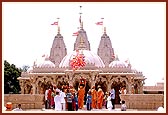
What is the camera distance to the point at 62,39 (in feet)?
136

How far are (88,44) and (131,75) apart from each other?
1368cm

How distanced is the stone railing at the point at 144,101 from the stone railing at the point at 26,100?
2.99 meters

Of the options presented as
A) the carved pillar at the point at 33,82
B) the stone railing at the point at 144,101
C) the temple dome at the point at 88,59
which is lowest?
the stone railing at the point at 144,101

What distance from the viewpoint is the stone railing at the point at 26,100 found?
55.9 feet

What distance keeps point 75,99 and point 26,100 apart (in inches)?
129

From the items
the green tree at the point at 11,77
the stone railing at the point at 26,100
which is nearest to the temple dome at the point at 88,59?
the green tree at the point at 11,77

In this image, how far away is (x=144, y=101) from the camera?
17.1 m

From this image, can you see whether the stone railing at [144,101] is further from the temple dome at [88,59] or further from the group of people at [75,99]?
the temple dome at [88,59]

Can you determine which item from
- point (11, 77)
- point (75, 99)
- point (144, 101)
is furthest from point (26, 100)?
point (11, 77)

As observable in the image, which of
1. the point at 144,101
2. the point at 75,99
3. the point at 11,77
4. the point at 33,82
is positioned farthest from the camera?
the point at 11,77

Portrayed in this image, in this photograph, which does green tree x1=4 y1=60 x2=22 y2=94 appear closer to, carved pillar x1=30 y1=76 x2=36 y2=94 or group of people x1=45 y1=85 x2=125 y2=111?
carved pillar x1=30 y1=76 x2=36 y2=94

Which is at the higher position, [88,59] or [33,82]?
[88,59]

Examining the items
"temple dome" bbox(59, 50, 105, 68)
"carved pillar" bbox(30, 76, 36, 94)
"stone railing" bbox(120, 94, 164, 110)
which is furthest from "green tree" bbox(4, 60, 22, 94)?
"stone railing" bbox(120, 94, 164, 110)

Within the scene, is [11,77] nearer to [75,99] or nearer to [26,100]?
[26,100]
